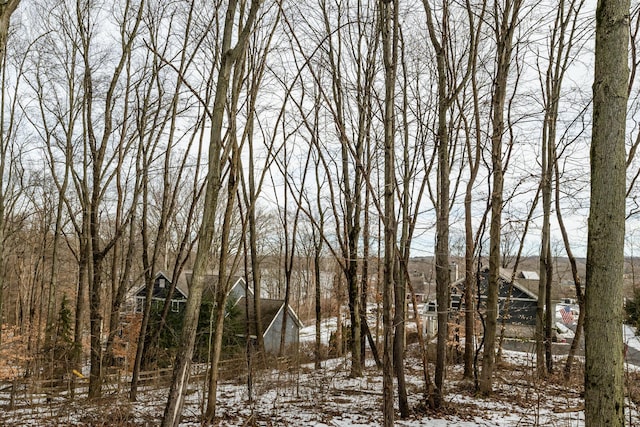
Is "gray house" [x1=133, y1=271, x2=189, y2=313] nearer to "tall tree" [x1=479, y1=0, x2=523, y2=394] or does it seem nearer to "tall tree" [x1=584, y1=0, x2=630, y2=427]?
"tall tree" [x1=479, y1=0, x2=523, y2=394]

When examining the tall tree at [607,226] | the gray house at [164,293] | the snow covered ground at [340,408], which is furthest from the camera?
the gray house at [164,293]

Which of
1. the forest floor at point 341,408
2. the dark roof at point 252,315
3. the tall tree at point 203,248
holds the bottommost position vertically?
the dark roof at point 252,315

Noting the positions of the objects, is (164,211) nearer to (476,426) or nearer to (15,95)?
(15,95)

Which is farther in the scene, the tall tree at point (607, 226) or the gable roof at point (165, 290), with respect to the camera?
the gable roof at point (165, 290)

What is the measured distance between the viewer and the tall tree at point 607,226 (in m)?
2.48

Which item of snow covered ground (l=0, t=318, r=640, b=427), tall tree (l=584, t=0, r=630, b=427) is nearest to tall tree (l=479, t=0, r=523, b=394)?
snow covered ground (l=0, t=318, r=640, b=427)

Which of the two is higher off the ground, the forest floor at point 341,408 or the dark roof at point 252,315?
the forest floor at point 341,408

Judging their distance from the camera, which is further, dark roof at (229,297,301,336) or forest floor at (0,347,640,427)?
dark roof at (229,297,301,336)

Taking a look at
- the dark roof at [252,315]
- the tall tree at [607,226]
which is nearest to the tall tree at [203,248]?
the tall tree at [607,226]

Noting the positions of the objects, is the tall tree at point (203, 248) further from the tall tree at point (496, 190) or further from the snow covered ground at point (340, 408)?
the tall tree at point (496, 190)

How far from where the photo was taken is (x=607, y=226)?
101 inches

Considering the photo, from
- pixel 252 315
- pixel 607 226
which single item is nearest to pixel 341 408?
pixel 607 226

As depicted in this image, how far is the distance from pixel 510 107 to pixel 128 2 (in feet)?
26.9

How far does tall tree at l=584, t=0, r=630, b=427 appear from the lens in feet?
8.15
